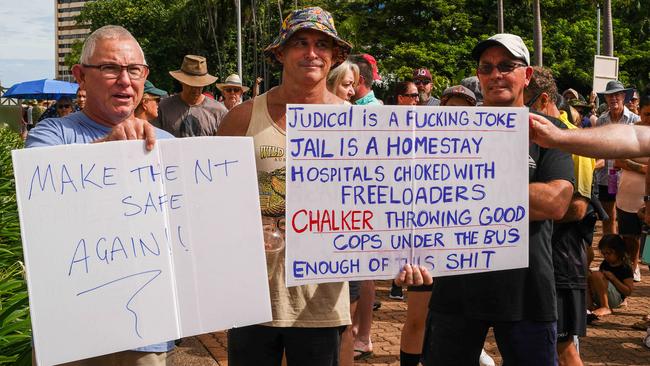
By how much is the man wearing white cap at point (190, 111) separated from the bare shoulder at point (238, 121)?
325 cm

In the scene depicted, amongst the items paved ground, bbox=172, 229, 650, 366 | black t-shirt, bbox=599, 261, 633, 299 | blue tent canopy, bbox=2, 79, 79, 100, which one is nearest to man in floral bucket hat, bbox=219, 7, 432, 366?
paved ground, bbox=172, 229, 650, 366

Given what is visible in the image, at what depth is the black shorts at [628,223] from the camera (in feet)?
24.2

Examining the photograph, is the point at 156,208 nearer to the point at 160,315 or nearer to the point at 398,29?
the point at 160,315

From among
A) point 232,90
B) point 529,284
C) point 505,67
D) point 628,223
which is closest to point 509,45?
point 505,67

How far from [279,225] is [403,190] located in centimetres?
53

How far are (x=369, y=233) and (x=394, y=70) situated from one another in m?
34.9

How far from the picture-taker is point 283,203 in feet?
9.58

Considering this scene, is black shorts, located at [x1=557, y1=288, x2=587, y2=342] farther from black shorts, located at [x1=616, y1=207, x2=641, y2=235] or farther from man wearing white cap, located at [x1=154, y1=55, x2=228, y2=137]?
black shorts, located at [x1=616, y1=207, x2=641, y2=235]

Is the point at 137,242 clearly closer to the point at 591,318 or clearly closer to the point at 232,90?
the point at 591,318

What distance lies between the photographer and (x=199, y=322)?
2406 millimetres

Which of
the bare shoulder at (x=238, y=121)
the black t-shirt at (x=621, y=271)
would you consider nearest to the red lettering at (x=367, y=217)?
the bare shoulder at (x=238, y=121)

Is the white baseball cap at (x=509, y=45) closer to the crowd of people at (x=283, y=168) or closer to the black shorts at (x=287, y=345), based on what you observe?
the crowd of people at (x=283, y=168)

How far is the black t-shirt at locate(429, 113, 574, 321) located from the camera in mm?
3059

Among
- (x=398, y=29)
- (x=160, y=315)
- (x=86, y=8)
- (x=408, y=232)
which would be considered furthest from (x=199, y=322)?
(x=86, y=8)
